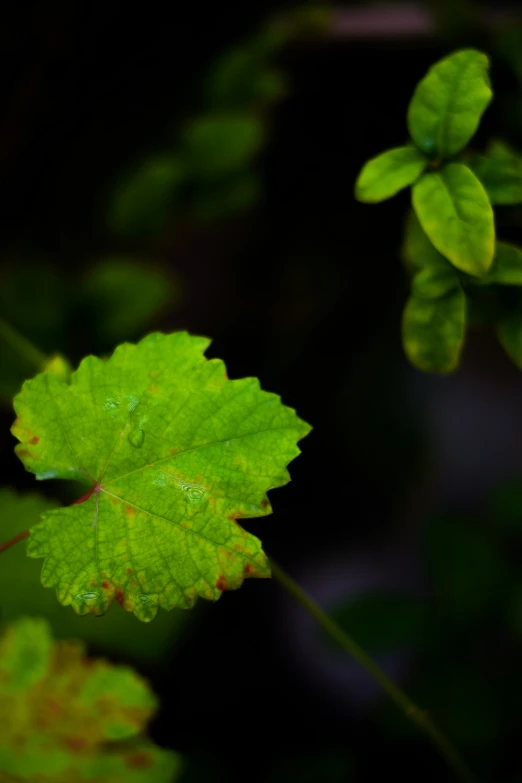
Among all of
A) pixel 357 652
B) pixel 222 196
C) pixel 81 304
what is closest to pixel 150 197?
pixel 222 196

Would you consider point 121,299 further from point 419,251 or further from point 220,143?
point 419,251

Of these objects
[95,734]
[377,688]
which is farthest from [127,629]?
[377,688]

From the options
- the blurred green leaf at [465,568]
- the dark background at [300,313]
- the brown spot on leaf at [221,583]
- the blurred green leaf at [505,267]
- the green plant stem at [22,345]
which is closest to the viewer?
the brown spot on leaf at [221,583]

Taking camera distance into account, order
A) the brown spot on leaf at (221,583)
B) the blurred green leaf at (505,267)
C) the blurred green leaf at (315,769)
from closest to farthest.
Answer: the brown spot on leaf at (221,583) < the blurred green leaf at (505,267) < the blurred green leaf at (315,769)

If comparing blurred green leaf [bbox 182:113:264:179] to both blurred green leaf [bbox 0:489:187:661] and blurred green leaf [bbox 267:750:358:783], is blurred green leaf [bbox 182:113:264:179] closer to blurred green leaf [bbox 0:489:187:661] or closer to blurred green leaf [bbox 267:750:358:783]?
blurred green leaf [bbox 0:489:187:661]

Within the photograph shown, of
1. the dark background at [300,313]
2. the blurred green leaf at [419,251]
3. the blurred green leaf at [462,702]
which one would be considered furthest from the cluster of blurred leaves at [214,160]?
the blurred green leaf at [462,702]

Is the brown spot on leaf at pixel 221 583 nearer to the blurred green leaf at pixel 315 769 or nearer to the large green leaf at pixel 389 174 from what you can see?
the large green leaf at pixel 389 174

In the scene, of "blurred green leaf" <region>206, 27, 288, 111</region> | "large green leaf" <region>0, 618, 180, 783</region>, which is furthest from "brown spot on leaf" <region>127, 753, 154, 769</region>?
"blurred green leaf" <region>206, 27, 288, 111</region>

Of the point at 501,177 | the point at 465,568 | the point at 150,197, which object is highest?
the point at 150,197
